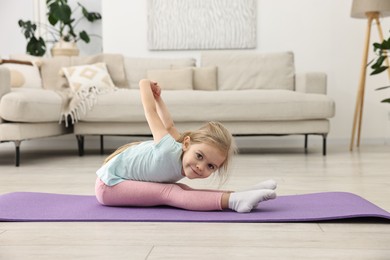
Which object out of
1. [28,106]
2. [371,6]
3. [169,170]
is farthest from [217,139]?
[371,6]

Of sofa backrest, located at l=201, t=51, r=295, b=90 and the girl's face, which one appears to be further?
sofa backrest, located at l=201, t=51, r=295, b=90

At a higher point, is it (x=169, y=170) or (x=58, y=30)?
(x=58, y=30)

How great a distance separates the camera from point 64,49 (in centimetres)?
509

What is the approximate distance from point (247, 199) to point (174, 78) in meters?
2.82

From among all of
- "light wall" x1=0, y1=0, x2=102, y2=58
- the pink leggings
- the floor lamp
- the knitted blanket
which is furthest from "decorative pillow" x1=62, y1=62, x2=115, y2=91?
the pink leggings

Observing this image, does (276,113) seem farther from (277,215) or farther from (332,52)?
(277,215)

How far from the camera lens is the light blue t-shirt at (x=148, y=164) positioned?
1.70 metres

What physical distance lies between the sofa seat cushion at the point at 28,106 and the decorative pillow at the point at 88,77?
1.66ft

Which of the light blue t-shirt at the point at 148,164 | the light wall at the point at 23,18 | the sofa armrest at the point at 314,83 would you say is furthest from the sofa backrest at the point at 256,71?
the light blue t-shirt at the point at 148,164

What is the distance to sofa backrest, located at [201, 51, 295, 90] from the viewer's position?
4.49 meters

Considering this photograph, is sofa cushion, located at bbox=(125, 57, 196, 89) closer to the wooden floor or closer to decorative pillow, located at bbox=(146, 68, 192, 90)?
decorative pillow, located at bbox=(146, 68, 192, 90)

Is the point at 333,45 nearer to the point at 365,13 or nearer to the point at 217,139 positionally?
the point at 365,13

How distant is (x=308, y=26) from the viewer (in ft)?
16.5

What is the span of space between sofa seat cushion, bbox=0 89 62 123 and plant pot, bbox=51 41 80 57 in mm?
1482
